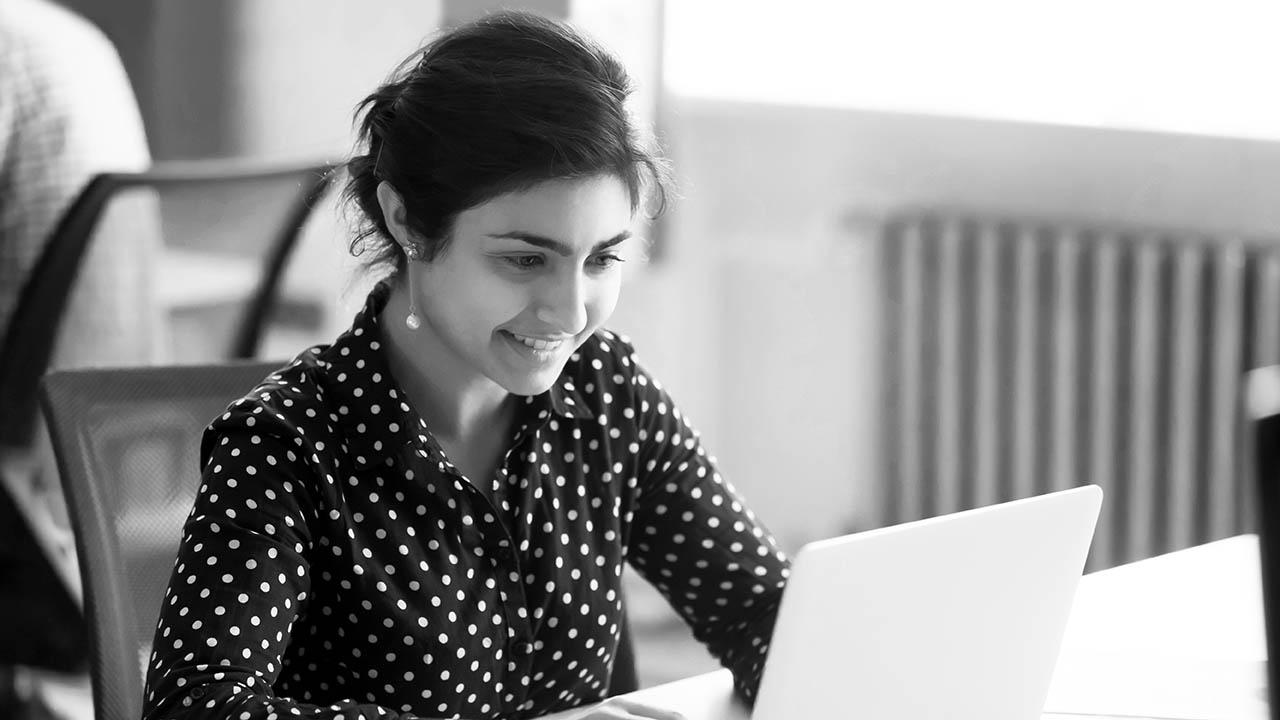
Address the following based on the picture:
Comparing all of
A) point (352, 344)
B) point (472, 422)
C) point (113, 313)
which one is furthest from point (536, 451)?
point (113, 313)

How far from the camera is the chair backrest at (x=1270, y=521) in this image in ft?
2.71

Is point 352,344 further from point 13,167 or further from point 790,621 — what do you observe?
point 13,167

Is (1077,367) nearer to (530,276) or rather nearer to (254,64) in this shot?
(254,64)

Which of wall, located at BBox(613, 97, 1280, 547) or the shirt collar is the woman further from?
wall, located at BBox(613, 97, 1280, 547)

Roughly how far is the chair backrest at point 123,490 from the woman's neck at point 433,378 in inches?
8.1

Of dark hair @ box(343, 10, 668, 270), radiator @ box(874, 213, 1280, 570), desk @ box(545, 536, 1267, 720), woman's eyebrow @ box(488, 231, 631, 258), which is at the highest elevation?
dark hair @ box(343, 10, 668, 270)

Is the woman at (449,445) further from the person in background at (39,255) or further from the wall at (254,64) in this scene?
the wall at (254,64)

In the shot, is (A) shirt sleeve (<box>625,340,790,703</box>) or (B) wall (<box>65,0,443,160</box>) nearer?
(A) shirt sleeve (<box>625,340,790,703</box>)

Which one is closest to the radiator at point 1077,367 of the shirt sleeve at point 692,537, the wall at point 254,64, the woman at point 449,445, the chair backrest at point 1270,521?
the wall at point 254,64

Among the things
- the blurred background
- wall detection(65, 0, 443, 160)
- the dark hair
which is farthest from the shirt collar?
wall detection(65, 0, 443, 160)

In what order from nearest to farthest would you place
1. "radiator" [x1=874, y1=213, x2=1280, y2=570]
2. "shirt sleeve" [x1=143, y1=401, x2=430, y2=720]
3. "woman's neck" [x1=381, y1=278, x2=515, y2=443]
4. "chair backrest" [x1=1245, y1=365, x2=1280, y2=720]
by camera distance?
"chair backrest" [x1=1245, y1=365, x2=1280, y2=720], "shirt sleeve" [x1=143, y1=401, x2=430, y2=720], "woman's neck" [x1=381, y1=278, x2=515, y2=443], "radiator" [x1=874, y1=213, x2=1280, y2=570]

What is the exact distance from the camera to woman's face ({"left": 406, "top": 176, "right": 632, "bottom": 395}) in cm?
119

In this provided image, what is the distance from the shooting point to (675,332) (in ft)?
10.6

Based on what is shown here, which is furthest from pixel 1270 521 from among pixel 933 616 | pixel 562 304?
pixel 562 304
